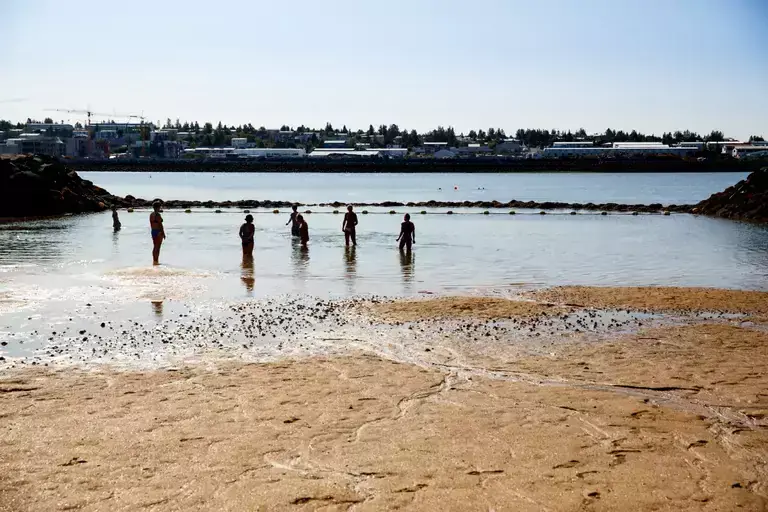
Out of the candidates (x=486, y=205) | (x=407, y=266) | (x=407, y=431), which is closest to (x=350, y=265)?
(x=407, y=266)

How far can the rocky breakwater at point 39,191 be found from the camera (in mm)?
47375

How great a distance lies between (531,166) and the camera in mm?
194750

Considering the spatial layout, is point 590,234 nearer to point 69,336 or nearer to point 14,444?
point 69,336

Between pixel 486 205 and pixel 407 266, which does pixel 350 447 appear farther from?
pixel 486 205

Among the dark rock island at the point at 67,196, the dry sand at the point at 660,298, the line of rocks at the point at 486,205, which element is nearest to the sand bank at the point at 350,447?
the dry sand at the point at 660,298

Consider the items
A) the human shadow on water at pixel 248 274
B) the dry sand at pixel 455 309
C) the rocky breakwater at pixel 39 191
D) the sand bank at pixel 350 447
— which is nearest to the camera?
the sand bank at pixel 350 447

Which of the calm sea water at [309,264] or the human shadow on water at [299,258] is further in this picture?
Result: the human shadow on water at [299,258]

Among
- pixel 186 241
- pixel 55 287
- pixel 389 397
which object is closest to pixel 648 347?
pixel 389 397

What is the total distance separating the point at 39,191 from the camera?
49.4m

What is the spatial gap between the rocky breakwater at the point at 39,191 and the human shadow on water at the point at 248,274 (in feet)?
88.1

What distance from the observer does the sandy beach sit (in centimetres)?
675

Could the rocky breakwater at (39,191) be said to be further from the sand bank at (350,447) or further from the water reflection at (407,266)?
the sand bank at (350,447)

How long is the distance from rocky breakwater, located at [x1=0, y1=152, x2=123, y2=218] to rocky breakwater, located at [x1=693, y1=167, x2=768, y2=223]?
41.8 m

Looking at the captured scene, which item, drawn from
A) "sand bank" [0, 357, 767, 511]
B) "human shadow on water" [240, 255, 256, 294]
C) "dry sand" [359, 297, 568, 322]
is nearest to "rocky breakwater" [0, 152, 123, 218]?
"human shadow on water" [240, 255, 256, 294]
